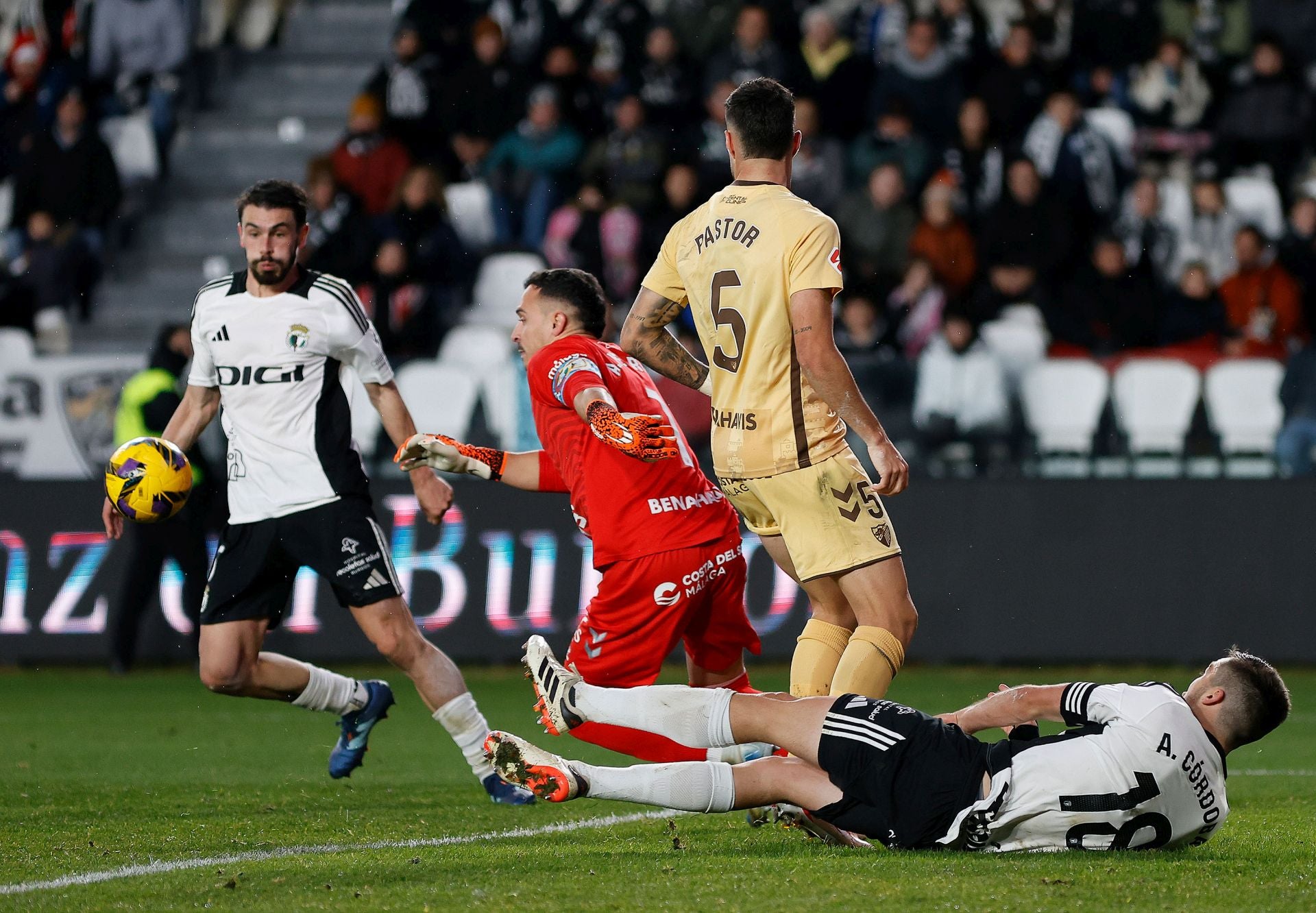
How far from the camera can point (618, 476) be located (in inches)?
242

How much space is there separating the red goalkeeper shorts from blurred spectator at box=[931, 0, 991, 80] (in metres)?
10.4

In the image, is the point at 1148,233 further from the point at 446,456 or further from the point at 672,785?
the point at 672,785

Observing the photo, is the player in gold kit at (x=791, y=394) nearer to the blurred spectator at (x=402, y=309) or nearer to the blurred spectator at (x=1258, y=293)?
the blurred spectator at (x=402, y=309)

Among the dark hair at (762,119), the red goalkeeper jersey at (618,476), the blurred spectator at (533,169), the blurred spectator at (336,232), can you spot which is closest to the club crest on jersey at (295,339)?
the red goalkeeper jersey at (618,476)

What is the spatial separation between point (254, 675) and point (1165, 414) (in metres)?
6.97

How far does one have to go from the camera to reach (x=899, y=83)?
15320 mm

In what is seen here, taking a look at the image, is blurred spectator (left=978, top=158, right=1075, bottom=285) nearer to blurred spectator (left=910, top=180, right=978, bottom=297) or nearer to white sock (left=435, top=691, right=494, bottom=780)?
blurred spectator (left=910, top=180, right=978, bottom=297)

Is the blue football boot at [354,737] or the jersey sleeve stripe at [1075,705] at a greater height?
the jersey sleeve stripe at [1075,705]

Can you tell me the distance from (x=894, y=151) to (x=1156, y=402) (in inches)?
152

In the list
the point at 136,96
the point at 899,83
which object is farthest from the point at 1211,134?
the point at 136,96

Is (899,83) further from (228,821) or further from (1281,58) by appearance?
(228,821)

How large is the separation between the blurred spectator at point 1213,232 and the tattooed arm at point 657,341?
8914mm

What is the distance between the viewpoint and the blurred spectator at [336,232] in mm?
14828

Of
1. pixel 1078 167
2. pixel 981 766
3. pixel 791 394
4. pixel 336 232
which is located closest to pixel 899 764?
pixel 981 766
